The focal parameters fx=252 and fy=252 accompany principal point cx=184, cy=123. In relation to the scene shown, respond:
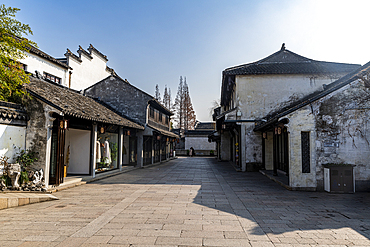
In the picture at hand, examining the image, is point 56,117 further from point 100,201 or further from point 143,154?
point 143,154

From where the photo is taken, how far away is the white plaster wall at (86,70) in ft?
→ 66.4

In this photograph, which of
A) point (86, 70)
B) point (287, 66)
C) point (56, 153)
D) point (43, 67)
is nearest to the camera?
point (56, 153)

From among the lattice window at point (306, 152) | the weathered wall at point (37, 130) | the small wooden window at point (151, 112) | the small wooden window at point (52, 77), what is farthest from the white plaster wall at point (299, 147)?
the small wooden window at point (52, 77)

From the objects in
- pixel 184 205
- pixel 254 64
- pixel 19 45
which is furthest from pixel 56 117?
pixel 254 64

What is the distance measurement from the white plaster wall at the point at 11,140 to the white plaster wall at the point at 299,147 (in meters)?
9.27

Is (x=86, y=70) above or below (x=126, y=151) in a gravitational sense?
above

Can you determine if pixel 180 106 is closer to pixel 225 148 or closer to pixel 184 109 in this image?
pixel 184 109

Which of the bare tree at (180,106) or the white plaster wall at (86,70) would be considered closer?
the white plaster wall at (86,70)

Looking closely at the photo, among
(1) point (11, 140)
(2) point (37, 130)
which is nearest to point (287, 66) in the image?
(2) point (37, 130)

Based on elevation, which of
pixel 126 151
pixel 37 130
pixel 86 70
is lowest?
pixel 126 151

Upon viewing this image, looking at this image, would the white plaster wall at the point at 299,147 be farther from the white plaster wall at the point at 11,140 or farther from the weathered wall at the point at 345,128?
the white plaster wall at the point at 11,140

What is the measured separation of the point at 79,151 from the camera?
12.0m

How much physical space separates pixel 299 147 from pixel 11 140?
9744mm

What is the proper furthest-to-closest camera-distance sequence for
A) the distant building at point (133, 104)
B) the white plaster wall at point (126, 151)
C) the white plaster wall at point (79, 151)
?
the distant building at point (133, 104), the white plaster wall at point (126, 151), the white plaster wall at point (79, 151)
